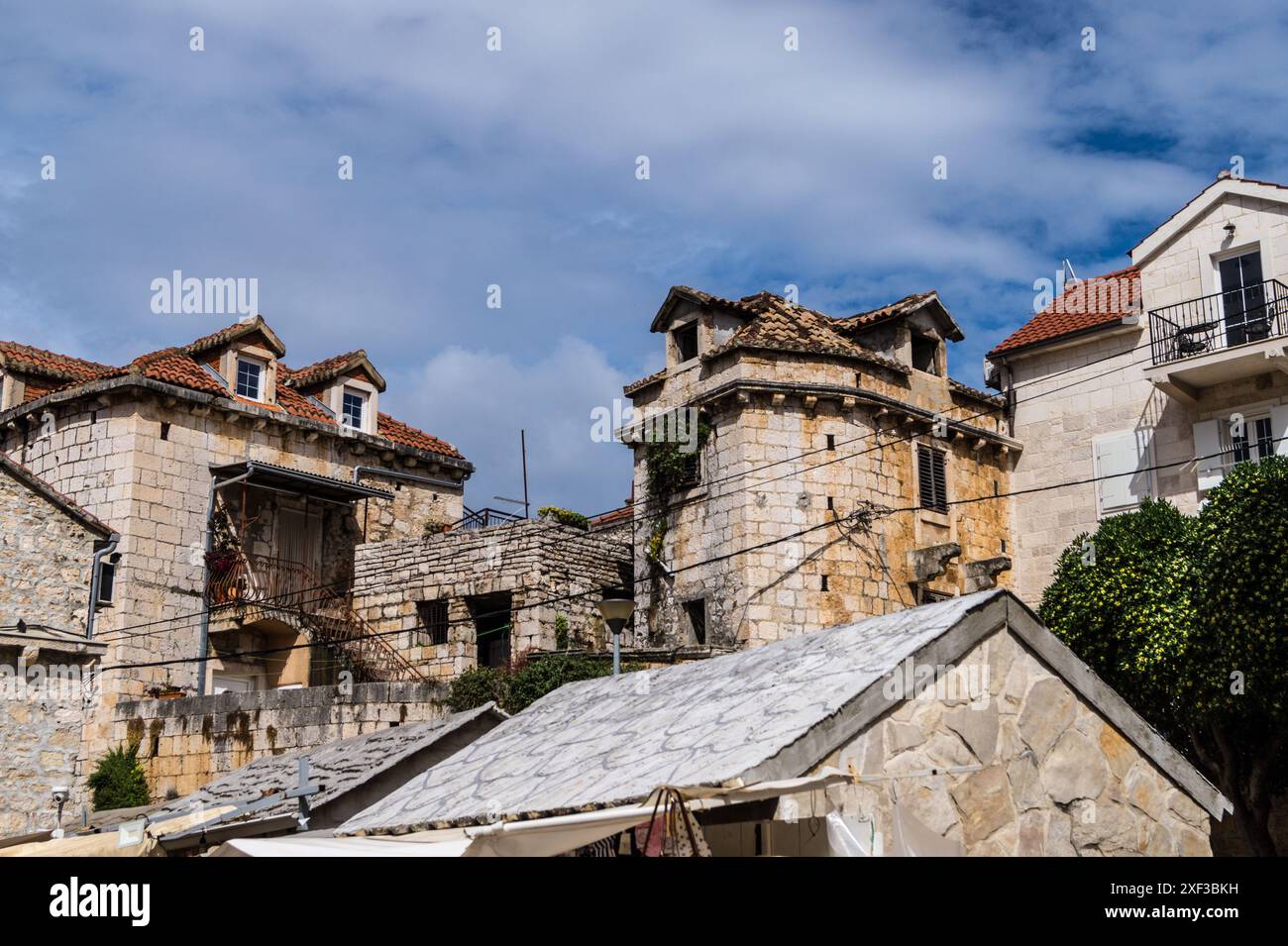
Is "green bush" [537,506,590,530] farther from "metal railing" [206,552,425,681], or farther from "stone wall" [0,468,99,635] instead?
"stone wall" [0,468,99,635]

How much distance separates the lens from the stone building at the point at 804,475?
26.5 metres

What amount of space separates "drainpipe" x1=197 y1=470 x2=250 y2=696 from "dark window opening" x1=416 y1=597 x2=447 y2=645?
450 centimetres

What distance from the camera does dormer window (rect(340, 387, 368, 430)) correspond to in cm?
3366

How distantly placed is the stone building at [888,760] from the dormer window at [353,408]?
24.3 meters

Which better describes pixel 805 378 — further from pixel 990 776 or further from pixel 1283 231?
pixel 990 776

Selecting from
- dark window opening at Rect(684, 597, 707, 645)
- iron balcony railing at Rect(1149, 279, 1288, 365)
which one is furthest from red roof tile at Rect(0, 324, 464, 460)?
iron balcony railing at Rect(1149, 279, 1288, 365)

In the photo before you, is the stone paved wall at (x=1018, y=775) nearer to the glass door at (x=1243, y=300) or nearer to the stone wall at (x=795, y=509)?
the stone wall at (x=795, y=509)

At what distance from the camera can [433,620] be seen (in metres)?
29.3

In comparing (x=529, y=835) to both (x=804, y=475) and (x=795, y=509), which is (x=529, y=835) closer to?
(x=795, y=509)

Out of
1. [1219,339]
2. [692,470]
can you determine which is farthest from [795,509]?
[1219,339]

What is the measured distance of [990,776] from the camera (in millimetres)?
8555

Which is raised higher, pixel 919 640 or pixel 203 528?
pixel 203 528
